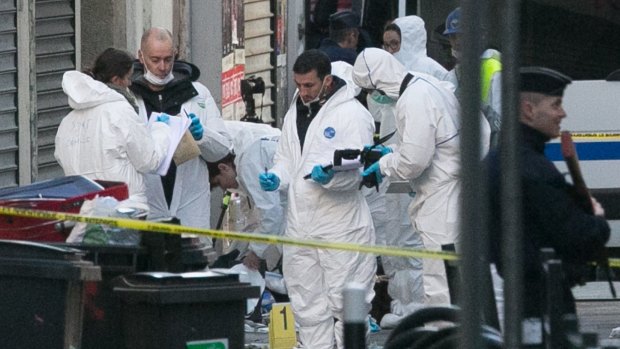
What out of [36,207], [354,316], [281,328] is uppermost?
[36,207]

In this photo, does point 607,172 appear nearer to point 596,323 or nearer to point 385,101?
point 596,323

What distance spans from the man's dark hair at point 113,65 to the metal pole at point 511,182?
5251mm

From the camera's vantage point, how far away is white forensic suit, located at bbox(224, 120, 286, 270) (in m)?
10.0

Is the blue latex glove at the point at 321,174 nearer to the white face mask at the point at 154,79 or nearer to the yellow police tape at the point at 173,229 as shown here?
the white face mask at the point at 154,79

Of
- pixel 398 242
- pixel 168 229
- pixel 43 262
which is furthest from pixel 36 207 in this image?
pixel 398 242

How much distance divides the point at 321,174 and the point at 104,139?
129 cm

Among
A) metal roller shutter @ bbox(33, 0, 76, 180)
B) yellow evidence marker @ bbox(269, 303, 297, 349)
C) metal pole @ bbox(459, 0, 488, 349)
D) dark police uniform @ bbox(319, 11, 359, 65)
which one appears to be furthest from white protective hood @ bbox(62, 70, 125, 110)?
metal pole @ bbox(459, 0, 488, 349)

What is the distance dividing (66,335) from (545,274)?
2658 millimetres

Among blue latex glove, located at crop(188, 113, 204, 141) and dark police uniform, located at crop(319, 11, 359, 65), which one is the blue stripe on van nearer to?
blue latex glove, located at crop(188, 113, 204, 141)

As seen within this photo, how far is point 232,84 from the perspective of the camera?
15.1 m

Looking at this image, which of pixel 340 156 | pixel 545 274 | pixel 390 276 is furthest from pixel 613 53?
pixel 390 276

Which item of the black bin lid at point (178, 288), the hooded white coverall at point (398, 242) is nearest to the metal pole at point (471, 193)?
the black bin lid at point (178, 288)

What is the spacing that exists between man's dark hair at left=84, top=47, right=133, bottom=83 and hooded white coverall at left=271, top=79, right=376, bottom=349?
111 centimetres

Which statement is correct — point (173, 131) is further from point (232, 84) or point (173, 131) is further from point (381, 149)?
point (232, 84)
